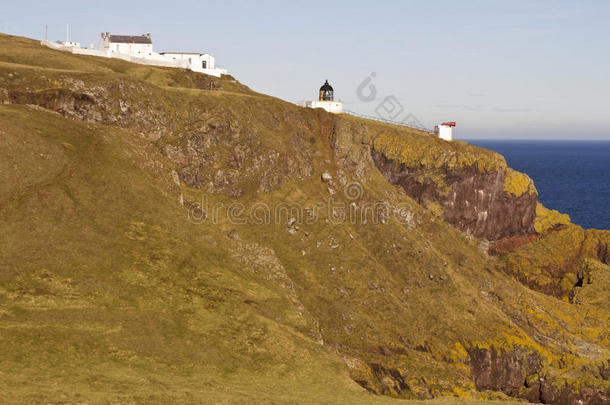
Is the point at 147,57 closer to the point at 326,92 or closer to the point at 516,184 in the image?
the point at 326,92

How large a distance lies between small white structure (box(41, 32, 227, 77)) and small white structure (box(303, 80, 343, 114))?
108 feet

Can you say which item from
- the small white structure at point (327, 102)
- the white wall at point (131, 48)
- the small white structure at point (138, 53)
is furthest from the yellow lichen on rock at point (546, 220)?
the white wall at point (131, 48)

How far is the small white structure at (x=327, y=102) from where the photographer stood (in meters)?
147

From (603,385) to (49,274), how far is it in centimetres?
9242

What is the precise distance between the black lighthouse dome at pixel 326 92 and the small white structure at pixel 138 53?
3344cm

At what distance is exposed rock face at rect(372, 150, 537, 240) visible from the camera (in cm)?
13912

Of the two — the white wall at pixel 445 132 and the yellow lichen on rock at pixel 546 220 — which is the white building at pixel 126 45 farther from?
the yellow lichen on rock at pixel 546 220

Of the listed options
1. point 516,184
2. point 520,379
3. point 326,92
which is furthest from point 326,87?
point 520,379

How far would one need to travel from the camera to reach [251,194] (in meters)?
105

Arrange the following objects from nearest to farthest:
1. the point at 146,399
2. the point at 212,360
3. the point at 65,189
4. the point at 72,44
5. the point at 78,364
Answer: the point at 146,399
the point at 78,364
the point at 212,360
the point at 65,189
the point at 72,44

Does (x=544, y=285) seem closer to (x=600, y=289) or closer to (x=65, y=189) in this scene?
(x=600, y=289)

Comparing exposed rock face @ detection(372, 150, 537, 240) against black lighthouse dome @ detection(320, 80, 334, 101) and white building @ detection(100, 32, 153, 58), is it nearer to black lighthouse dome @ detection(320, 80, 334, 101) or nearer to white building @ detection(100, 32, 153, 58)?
black lighthouse dome @ detection(320, 80, 334, 101)

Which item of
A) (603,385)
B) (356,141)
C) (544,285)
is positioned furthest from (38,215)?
(544,285)

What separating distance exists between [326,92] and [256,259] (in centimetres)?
7708
